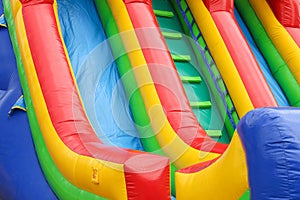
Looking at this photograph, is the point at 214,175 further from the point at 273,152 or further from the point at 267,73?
the point at 267,73

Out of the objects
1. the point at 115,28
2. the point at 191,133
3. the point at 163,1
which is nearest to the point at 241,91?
the point at 191,133

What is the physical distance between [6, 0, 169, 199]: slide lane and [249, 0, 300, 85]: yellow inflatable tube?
1.45m

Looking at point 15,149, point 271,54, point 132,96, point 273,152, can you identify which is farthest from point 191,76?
point 273,152

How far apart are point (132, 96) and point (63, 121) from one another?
1.57 ft

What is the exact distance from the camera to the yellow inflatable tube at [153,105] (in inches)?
87.7

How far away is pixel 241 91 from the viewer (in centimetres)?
273

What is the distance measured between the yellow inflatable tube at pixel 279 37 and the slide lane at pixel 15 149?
1.67 metres

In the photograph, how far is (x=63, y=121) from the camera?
2.21m

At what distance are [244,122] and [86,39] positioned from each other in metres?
1.70

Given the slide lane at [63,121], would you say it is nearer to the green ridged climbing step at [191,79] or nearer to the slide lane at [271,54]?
the green ridged climbing step at [191,79]

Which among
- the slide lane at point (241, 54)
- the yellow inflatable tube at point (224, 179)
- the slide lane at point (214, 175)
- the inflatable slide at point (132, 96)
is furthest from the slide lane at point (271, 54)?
the yellow inflatable tube at point (224, 179)

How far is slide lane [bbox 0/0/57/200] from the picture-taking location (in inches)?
90.0

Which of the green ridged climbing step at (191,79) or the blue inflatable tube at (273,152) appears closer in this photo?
the blue inflatable tube at (273,152)

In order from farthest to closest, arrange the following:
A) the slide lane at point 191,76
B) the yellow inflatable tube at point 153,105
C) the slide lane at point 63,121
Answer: the slide lane at point 191,76, the yellow inflatable tube at point 153,105, the slide lane at point 63,121
